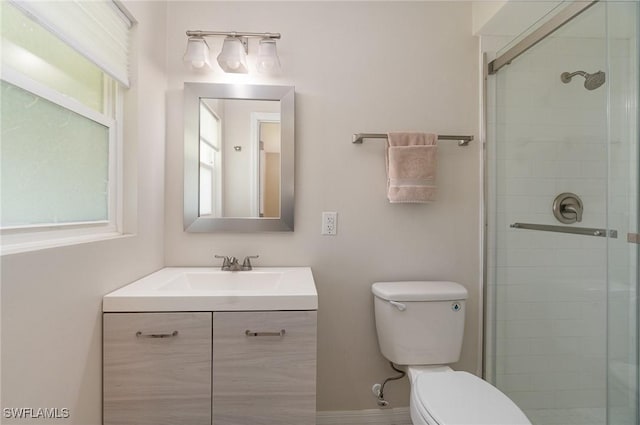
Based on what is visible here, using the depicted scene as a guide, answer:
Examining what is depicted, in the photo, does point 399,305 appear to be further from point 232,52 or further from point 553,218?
point 232,52

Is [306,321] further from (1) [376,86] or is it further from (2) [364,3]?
(2) [364,3]

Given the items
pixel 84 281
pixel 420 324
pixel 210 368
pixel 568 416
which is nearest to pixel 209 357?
pixel 210 368

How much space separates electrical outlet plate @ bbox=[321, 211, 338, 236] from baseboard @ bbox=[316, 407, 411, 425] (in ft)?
3.18

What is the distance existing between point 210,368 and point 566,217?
64.1 inches

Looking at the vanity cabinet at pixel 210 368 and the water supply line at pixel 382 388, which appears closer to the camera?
the vanity cabinet at pixel 210 368

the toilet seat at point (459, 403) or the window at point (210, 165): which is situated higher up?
the window at point (210, 165)

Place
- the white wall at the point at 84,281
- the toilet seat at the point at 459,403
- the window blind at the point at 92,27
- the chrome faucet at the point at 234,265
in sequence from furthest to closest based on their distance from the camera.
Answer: the chrome faucet at the point at 234,265, the toilet seat at the point at 459,403, the window blind at the point at 92,27, the white wall at the point at 84,281

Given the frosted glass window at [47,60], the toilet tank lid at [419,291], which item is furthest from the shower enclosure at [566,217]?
the frosted glass window at [47,60]

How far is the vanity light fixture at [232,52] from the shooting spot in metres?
1.50

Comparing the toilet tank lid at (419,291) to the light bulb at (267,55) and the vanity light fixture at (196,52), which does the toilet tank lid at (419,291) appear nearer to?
the light bulb at (267,55)

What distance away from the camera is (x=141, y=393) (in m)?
1.11

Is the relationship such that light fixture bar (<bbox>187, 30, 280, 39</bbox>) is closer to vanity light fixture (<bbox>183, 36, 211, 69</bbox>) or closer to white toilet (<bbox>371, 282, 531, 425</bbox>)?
vanity light fixture (<bbox>183, 36, 211, 69</bbox>)

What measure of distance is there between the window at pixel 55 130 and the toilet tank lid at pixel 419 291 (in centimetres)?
124

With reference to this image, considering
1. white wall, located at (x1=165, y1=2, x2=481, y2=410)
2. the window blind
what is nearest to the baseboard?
white wall, located at (x1=165, y1=2, x2=481, y2=410)
